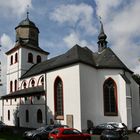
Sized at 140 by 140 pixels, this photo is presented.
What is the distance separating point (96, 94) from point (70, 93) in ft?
12.3

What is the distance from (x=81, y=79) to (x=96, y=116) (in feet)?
18.1

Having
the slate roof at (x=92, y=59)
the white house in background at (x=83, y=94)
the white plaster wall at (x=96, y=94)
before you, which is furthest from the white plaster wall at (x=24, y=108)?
the white plaster wall at (x=96, y=94)

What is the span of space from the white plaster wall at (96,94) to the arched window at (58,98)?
3.73m

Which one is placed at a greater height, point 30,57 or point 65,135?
point 30,57

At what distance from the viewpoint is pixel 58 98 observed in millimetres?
31688

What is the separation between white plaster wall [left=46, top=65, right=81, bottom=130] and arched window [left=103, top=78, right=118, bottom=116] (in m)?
4.45

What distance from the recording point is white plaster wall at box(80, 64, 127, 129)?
2893cm

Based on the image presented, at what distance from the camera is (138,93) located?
1404 inches

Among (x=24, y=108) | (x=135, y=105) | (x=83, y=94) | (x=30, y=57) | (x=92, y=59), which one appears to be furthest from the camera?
(x=30, y=57)

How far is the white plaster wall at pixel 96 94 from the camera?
28.9m

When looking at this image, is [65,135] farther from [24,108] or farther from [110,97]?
[24,108]

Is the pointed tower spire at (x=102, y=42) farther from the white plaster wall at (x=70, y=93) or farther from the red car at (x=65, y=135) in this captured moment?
the red car at (x=65, y=135)

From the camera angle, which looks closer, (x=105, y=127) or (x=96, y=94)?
(x=105, y=127)

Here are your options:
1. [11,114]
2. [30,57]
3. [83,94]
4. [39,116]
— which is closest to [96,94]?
[83,94]
